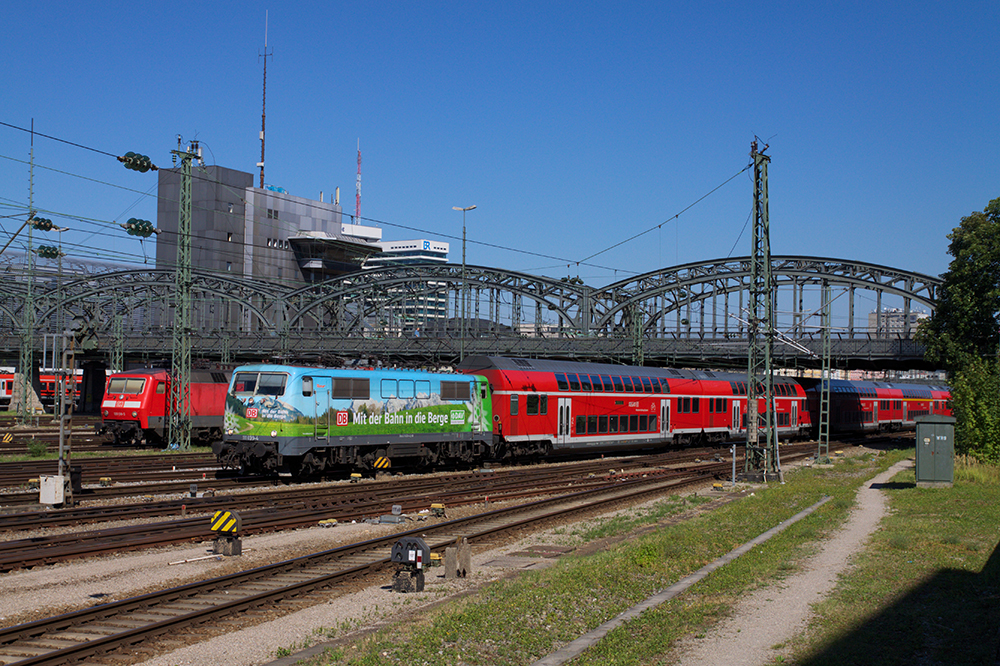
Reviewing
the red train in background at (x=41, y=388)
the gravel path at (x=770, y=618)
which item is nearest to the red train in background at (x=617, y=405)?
the gravel path at (x=770, y=618)

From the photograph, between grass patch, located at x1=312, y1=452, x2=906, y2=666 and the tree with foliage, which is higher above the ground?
the tree with foliage

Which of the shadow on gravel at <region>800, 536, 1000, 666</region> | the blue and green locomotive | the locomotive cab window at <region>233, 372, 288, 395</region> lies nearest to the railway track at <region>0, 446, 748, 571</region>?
the blue and green locomotive

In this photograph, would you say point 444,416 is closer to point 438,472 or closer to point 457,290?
point 438,472

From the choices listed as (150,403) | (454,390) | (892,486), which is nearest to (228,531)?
(454,390)

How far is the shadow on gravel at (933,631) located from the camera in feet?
33.7

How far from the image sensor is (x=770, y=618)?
39.4 ft

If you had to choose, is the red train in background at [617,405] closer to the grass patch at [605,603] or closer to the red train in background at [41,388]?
the grass patch at [605,603]

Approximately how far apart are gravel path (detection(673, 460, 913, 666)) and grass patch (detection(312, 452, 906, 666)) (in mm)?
299

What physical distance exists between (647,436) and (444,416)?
14.9 metres

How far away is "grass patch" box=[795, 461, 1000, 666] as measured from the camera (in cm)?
1056

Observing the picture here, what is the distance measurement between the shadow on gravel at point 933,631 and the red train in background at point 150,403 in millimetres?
A: 33144

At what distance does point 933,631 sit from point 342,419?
798 inches

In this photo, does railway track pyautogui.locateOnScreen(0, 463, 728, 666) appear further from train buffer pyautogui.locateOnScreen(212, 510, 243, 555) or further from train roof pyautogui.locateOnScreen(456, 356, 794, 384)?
train roof pyautogui.locateOnScreen(456, 356, 794, 384)

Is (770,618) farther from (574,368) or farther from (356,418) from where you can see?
(574,368)
